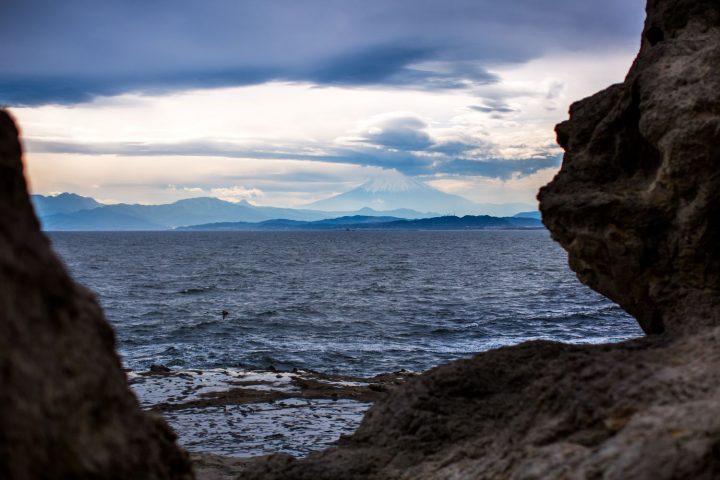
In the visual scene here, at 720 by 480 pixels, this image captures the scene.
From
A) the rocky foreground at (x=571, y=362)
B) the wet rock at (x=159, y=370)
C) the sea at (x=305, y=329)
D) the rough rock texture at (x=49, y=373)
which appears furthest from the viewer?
the wet rock at (x=159, y=370)

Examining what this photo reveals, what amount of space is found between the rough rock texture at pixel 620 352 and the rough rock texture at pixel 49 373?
4293mm

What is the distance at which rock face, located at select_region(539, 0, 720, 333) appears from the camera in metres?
10.5

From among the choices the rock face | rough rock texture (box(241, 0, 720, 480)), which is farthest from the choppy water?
rough rock texture (box(241, 0, 720, 480))

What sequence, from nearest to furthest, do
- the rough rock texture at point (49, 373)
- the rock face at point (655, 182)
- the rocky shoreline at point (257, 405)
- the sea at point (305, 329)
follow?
the rough rock texture at point (49, 373)
the rock face at point (655, 182)
the rocky shoreline at point (257, 405)
the sea at point (305, 329)

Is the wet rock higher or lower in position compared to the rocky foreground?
lower

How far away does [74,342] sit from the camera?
537 centimetres

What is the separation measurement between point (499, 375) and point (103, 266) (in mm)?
103537

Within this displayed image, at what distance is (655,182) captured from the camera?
1129 centimetres

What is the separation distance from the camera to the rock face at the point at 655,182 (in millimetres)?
10547

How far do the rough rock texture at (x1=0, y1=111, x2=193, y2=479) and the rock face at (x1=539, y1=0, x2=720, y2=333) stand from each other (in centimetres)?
819

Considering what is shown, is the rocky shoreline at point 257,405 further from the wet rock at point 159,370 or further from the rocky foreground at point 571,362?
the rocky foreground at point 571,362

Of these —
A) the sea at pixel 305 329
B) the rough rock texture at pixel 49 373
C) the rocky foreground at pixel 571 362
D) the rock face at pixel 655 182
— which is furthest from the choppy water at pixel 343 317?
the rough rock texture at pixel 49 373

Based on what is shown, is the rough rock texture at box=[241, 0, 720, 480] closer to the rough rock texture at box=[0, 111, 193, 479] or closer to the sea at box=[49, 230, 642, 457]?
the rough rock texture at box=[0, 111, 193, 479]

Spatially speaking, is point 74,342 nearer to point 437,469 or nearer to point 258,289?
point 437,469
